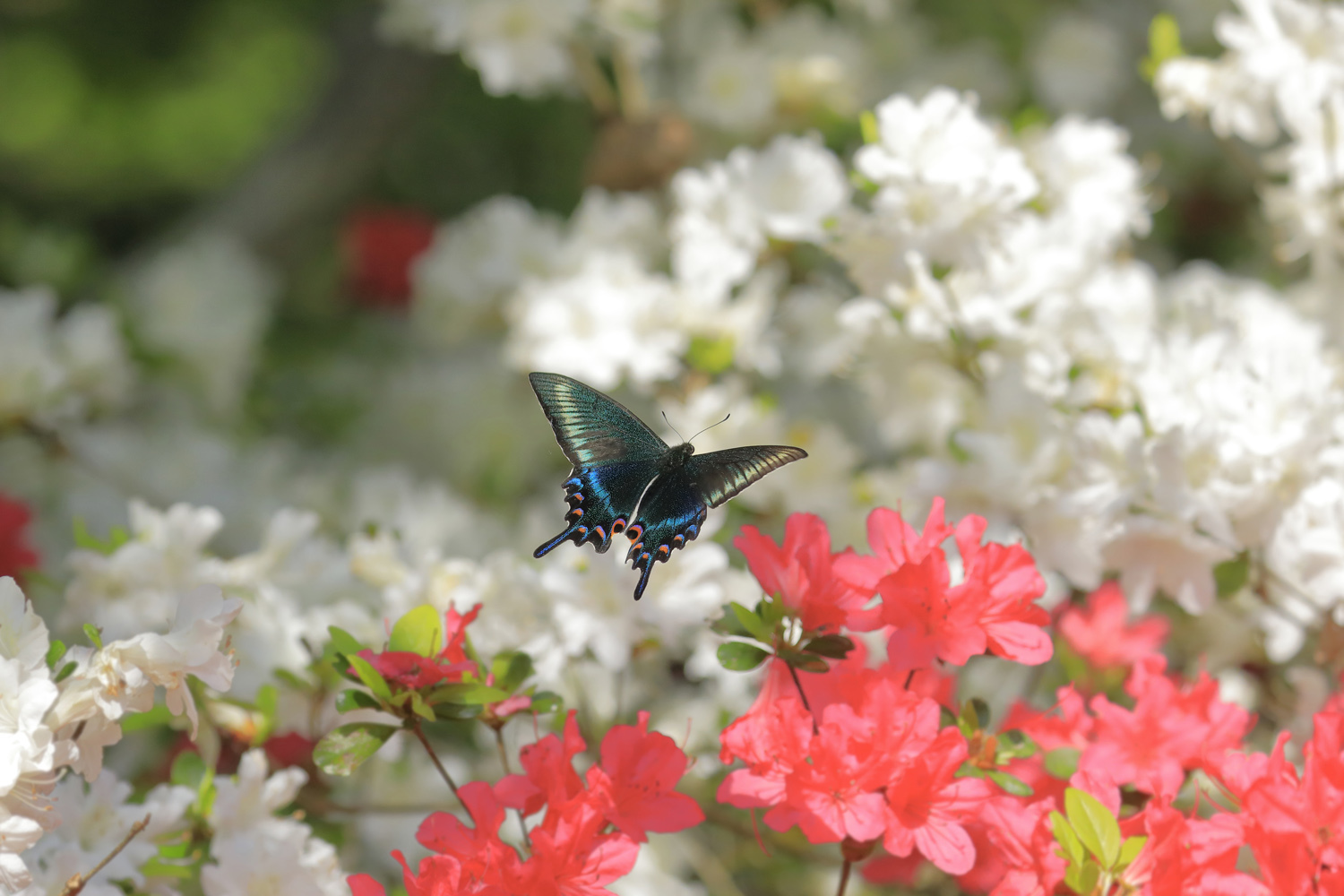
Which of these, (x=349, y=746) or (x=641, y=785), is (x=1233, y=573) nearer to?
(x=641, y=785)

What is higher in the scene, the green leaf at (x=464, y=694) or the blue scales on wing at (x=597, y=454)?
the blue scales on wing at (x=597, y=454)

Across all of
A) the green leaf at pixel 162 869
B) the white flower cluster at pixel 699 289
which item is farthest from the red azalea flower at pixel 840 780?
the white flower cluster at pixel 699 289

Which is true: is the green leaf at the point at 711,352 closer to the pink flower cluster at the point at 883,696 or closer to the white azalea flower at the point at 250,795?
the pink flower cluster at the point at 883,696

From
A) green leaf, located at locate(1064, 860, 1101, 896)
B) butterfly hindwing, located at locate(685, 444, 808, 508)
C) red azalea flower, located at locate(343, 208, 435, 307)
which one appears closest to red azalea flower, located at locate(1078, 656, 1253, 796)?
green leaf, located at locate(1064, 860, 1101, 896)

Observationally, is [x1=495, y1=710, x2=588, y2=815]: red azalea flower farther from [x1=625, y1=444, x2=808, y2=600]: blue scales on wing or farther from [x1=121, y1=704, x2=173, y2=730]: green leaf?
[x1=121, y1=704, x2=173, y2=730]: green leaf

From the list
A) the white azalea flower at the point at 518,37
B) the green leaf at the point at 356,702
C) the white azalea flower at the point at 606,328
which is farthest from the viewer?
the white azalea flower at the point at 518,37

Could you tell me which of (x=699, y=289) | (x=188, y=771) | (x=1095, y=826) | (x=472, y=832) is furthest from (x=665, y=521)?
(x=699, y=289)

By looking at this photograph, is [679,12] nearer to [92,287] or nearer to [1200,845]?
[92,287]
